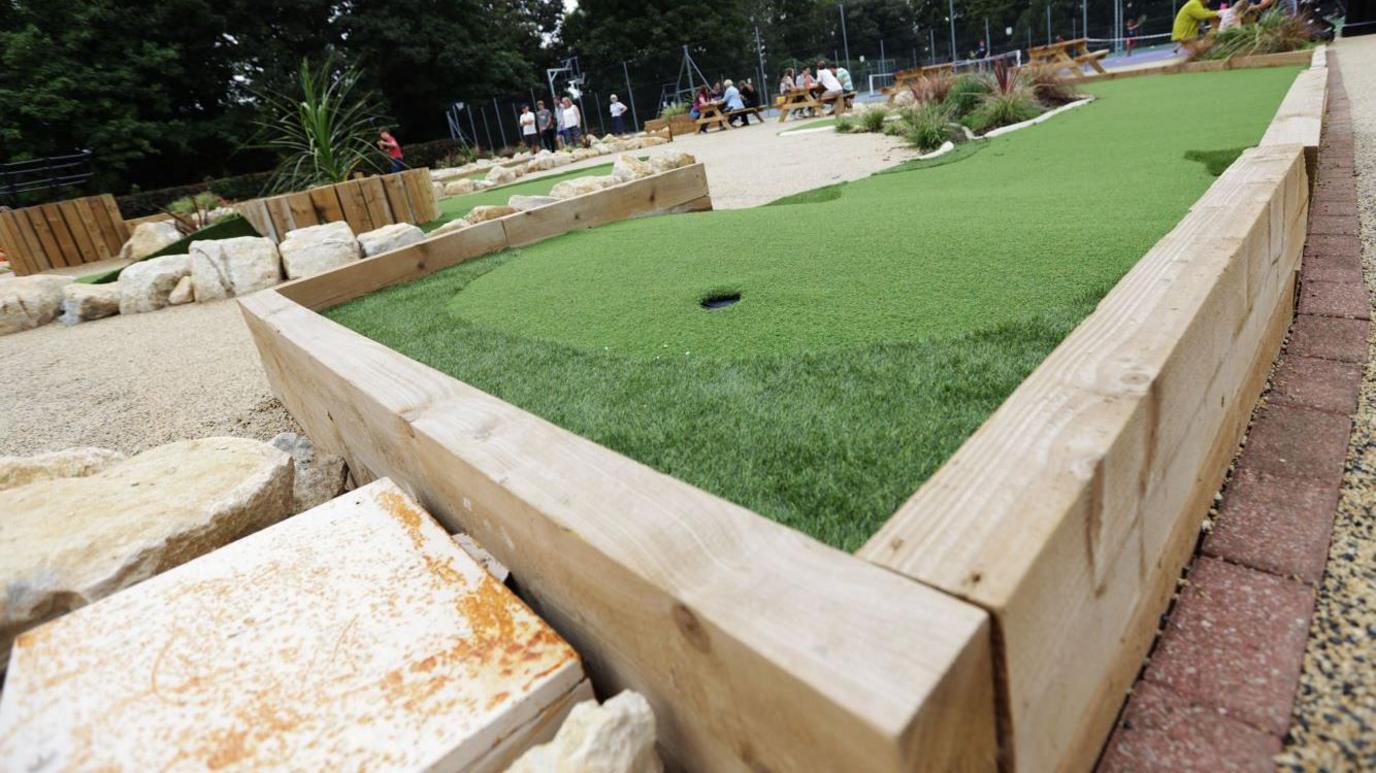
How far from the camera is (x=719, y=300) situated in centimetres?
263

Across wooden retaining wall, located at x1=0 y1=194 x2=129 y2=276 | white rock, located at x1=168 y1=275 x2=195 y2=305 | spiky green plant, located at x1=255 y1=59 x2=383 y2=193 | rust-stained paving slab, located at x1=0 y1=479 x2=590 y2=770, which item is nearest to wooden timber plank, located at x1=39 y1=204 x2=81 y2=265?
wooden retaining wall, located at x1=0 y1=194 x2=129 y2=276

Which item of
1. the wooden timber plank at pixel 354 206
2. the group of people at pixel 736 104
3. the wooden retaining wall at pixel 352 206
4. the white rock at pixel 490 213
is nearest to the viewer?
the white rock at pixel 490 213

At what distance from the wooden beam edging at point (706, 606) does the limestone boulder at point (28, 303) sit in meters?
6.37

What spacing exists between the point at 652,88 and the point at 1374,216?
31.8 meters

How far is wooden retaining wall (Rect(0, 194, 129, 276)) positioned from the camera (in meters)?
8.55

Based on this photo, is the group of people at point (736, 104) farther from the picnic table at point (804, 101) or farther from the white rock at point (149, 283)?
the white rock at point (149, 283)

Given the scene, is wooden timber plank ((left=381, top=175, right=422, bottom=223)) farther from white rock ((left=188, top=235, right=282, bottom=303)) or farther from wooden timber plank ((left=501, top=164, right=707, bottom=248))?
wooden timber plank ((left=501, top=164, right=707, bottom=248))

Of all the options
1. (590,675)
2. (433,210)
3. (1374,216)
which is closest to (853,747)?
(590,675)

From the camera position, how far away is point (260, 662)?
1062 millimetres

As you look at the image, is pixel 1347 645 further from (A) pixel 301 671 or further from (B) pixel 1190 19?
(B) pixel 1190 19

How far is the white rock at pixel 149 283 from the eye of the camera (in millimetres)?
5797

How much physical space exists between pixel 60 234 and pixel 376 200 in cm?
559

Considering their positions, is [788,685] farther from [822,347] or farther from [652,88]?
[652,88]

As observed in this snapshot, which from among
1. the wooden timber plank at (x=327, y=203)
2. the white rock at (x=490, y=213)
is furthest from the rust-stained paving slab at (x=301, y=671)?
the wooden timber plank at (x=327, y=203)
